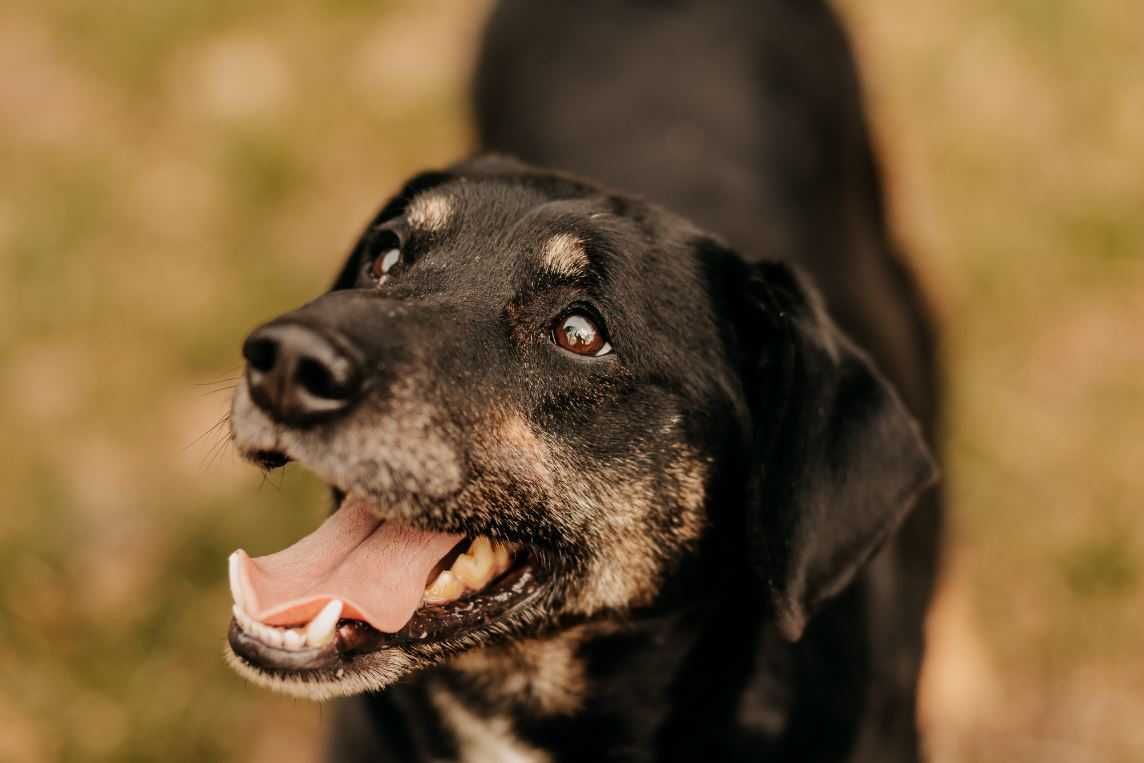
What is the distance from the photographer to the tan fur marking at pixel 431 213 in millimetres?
2943

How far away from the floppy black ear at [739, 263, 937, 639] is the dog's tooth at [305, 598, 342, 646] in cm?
94

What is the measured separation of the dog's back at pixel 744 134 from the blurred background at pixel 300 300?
20.4 inches

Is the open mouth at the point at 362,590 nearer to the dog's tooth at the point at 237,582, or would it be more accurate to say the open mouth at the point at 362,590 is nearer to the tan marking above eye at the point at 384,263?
the dog's tooth at the point at 237,582

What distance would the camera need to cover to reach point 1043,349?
5398 mm

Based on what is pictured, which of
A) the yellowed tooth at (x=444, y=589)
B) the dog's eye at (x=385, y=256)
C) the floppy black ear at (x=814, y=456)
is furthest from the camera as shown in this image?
the dog's eye at (x=385, y=256)

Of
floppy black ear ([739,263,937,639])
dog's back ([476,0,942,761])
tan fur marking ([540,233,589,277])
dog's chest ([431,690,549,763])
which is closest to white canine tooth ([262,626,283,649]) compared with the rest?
dog's chest ([431,690,549,763])

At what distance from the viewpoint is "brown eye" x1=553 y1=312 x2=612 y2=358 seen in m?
2.74

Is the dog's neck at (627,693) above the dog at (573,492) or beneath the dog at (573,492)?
beneath

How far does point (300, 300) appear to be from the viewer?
5438 mm

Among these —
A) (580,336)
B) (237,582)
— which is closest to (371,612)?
(237,582)

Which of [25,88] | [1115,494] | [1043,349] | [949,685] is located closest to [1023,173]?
[1043,349]

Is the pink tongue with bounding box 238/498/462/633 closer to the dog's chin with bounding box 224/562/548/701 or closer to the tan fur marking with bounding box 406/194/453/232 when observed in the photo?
the dog's chin with bounding box 224/562/548/701

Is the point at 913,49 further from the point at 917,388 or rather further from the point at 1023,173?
the point at 917,388

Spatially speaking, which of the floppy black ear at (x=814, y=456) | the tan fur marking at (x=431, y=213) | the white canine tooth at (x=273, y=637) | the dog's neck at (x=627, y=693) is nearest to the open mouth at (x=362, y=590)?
the white canine tooth at (x=273, y=637)
